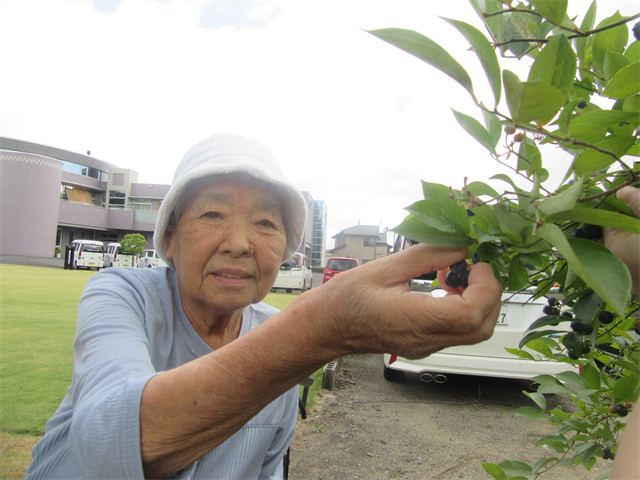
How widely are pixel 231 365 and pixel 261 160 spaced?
33.3 inches

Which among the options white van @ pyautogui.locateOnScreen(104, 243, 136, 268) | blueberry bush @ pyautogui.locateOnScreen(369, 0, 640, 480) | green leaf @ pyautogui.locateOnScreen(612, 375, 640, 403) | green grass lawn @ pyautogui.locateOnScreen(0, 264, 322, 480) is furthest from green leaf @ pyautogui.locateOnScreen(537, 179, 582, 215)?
white van @ pyautogui.locateOnScreen(104, 243, 136, 268)

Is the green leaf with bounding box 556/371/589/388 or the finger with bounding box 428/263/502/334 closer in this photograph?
the finger with bounding box 428/263/502/334

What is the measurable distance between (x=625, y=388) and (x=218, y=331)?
53.6 inches

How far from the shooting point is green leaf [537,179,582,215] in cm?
52

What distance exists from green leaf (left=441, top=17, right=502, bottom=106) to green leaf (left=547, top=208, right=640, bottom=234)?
0.20 m

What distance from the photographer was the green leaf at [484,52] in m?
0.57

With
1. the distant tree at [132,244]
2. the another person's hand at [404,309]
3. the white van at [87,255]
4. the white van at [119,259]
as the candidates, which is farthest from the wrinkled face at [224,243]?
the distant tree at [132,244]

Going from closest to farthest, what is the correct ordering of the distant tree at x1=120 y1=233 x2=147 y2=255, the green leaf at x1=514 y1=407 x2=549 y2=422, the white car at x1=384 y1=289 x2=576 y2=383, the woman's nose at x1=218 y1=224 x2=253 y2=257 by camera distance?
the green leaf at x1=514 y1=407 x2=549 y2=422, the woman's nose at x1=218 y1=224 x2=253 y2=257, the white car at x1=384 y1=289 x2=576 y2=383, the distant tree at x1=120 y1=233 x2=147 y2=255

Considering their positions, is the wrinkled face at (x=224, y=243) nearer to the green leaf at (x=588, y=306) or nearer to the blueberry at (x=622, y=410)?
the green leaf at (x=588, y=306)

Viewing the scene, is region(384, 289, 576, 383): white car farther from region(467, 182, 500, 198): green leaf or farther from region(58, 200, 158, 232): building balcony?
region(58, 200, 158, 232): building balcony

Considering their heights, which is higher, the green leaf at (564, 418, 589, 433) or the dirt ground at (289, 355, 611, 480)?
the green leaf at (564, 418, 589, 433)

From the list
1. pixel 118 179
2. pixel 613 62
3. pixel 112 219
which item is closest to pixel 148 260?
pixel 112 219

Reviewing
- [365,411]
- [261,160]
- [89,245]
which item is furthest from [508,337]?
[89,245]

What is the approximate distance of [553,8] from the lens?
2.07 feet
